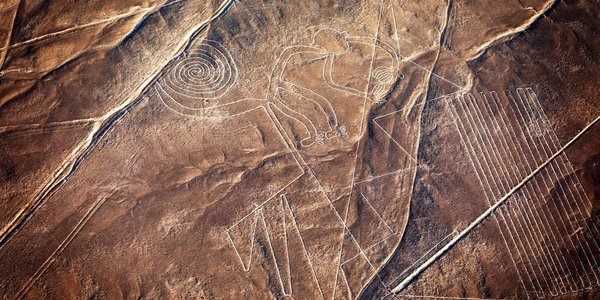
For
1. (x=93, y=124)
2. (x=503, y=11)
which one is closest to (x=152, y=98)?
(x=93, y=124)

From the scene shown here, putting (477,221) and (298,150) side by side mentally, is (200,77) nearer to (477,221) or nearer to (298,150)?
(298,150)

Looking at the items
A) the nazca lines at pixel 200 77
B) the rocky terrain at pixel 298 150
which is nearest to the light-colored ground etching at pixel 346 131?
the rocky terrain at pixel 298 150

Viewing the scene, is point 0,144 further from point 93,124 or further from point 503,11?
point 503,11

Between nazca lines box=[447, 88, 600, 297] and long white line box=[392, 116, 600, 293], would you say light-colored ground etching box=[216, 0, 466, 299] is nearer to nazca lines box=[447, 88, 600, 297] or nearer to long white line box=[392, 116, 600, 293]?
long white line box=[392, 116, 600, 293]

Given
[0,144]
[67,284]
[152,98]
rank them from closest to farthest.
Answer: [67,284] → [0,144] → [152,98]

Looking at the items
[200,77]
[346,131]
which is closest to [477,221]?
[346,131]

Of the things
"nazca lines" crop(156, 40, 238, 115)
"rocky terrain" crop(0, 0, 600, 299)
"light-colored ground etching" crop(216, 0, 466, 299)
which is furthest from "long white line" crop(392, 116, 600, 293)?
"nazca lines" crop(156, 40, 238, 115)
